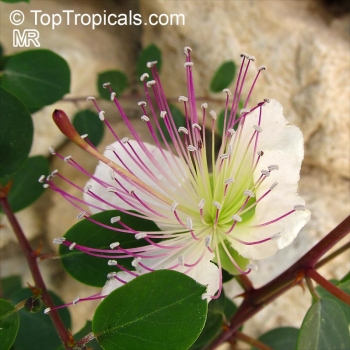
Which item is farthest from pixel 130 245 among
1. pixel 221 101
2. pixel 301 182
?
pixel 301 182

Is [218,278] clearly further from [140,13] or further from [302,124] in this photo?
[140,13]

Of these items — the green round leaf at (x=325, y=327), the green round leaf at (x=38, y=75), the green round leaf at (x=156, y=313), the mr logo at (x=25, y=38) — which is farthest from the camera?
the mr logo at (x=25, y=38)

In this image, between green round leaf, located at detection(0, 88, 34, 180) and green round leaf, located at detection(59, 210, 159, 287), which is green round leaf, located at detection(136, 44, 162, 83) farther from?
green round leaf, located at detection(59, 210, 159, 287)

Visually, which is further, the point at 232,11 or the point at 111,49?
the point at 111,49

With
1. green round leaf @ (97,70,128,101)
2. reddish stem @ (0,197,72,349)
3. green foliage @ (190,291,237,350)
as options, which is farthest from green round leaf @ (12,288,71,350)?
green round leaf @ (97,70,128,101)

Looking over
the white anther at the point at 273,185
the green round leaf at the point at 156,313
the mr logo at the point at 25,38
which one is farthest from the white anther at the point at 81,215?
the mr logo at the point at 25,38

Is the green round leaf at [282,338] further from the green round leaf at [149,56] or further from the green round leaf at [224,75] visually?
the green round leaf at [149,56]

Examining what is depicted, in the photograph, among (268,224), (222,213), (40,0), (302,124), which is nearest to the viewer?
(268,224)
